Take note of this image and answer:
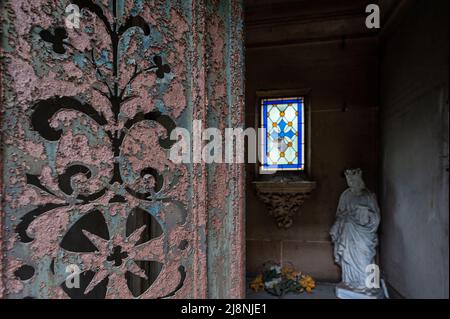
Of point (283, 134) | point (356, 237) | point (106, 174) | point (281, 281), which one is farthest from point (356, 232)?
point (106, 174)

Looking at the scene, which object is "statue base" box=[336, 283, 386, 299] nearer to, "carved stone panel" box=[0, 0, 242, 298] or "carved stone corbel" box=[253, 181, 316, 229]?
"carved stone corbel" box=[253, 181, 316, 229]

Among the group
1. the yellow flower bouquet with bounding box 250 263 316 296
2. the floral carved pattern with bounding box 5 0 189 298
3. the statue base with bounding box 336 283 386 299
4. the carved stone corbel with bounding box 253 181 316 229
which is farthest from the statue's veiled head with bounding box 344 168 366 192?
the floral carved pattern with bounding box 5 0 189 298

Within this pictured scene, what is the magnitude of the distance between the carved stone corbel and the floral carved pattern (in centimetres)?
270

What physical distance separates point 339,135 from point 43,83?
125 inches

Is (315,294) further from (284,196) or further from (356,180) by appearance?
(356,180)

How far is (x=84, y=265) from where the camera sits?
1.51 ft

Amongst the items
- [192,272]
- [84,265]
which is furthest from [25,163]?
[192,272]

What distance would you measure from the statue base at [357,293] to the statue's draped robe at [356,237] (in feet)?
0.16

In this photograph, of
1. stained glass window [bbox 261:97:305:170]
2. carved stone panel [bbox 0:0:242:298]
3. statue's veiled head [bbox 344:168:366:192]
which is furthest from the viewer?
stained glass window [bbox 261:97:305:170]

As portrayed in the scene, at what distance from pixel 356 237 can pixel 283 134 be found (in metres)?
1.38

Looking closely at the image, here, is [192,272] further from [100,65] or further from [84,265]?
[100,65]

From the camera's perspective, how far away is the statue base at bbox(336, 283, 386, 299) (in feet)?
8.54

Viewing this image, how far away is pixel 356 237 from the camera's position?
273cm

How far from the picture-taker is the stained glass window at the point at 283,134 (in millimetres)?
3363
